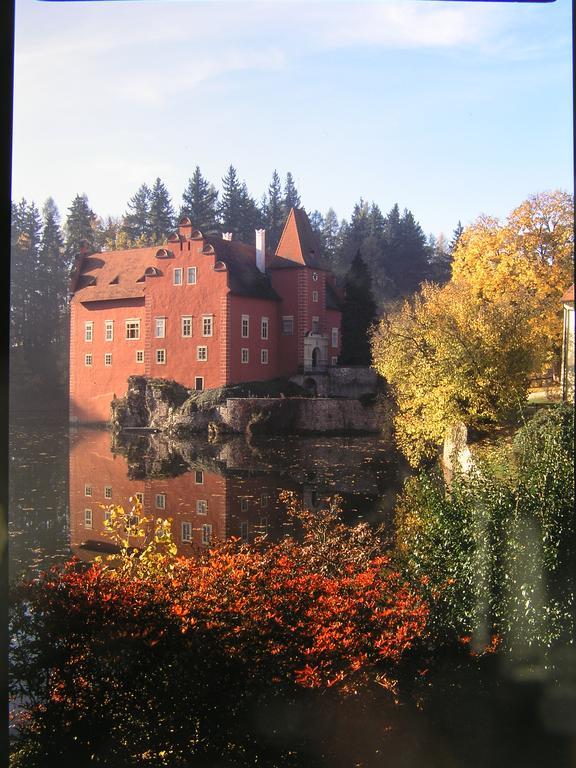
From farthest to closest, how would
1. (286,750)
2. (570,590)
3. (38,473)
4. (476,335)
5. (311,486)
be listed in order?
(38,473) < (311,486) < (476,335) < (570,590) < (286,750)

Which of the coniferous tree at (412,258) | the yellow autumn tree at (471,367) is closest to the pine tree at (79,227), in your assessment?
the coniferous tree at (412,258)

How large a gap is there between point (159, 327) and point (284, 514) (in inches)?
672

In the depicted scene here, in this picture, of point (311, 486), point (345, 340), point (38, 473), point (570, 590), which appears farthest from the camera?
point (345, 340)

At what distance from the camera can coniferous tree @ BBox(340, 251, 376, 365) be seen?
27219 mm

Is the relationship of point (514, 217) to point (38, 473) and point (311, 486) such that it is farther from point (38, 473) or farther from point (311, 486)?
point (38, 473)

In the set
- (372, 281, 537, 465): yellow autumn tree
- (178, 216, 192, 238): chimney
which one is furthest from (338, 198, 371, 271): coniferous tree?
(372, 281, 537, 465): yellow autumn tree

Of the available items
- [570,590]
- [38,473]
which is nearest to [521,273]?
[38,473]

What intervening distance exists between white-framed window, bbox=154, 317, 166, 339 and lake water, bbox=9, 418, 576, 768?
417cm

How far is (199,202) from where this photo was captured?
32000mm

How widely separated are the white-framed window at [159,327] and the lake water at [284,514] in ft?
13.7

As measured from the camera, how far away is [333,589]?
15.3 ft

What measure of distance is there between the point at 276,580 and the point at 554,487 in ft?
5.94

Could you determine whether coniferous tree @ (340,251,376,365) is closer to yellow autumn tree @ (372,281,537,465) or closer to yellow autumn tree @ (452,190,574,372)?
yellow autumn tree @ (452,190,574,372)

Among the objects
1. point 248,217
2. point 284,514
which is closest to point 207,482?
point 284,514
